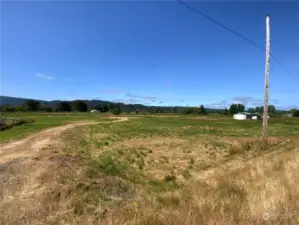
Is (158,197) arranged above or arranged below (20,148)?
above

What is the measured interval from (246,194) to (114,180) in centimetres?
486

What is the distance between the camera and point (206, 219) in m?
3.24

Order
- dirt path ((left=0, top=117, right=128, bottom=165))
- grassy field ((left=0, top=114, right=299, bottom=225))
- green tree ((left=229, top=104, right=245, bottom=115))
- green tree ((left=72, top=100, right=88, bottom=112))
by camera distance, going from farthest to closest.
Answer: green tree ((left=72, top=100, right=88, bottom=112)) < green tree ((left=229, top=104, right=245, bottom=115)) < dirt path ((left=0, top=117, right=128, bottom=165)) < grassy field ((left=0, top=114, right=299, bottom=225))

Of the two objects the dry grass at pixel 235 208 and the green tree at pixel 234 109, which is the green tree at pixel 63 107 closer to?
the green tree at pixel 234 109

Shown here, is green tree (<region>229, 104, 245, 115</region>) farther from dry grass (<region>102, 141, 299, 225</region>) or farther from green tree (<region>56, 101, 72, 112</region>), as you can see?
dry grass (<region>102, 141, 299, 225</region>)

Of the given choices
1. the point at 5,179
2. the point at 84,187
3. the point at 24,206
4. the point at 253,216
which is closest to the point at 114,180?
the point at 84,187

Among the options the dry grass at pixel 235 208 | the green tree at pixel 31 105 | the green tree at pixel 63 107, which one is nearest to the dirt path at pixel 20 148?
the dry grass at pixel 235 208

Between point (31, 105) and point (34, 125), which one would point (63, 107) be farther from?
point (34, 125)

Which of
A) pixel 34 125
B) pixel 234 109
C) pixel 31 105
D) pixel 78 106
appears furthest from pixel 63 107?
pixel 34 125

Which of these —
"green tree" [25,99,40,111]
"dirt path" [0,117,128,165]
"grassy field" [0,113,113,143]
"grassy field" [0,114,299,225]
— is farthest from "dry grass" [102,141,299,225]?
"green tree" [25,99,40,111]

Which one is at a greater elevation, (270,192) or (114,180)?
(270,192)

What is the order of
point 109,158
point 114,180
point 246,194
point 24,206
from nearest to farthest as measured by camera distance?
point 246,194
point 24,206
point 114,180
point 109,158

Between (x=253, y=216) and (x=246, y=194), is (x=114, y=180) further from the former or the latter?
(x=253, y=216)

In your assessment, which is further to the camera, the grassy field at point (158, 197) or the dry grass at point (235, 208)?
the grassy field at point (158, 197)
